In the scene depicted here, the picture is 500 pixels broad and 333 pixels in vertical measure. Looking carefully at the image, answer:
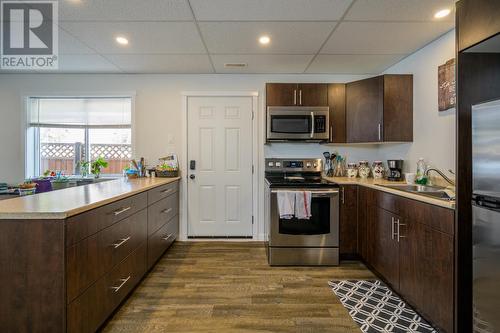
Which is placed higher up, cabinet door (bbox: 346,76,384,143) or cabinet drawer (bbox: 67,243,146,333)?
cabinet door (bbox: 346,76,384,143)

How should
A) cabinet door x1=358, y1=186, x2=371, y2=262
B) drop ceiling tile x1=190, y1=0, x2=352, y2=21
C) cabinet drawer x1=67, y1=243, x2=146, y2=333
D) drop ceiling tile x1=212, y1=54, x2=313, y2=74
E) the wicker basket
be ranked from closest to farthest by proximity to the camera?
1. cabinet drawer x1=67, y1=243, x2=146, y2=333
2. drop ceiling tile x1=190, y1=0, x2=352, y2=21
3. cabinet door x1=358, y1=186, x2=371, y2=262
4. drop ceiling tile x1=212, y1=54, x2=313, y2=74
5. the wicker basket

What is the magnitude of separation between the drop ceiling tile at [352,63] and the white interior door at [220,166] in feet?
3.34

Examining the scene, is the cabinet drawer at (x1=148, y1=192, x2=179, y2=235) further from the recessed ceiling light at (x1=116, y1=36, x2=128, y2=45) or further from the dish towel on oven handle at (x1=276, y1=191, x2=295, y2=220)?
the recessed ceiling light at (x1=116, y1=36, x2=128, y2=45)

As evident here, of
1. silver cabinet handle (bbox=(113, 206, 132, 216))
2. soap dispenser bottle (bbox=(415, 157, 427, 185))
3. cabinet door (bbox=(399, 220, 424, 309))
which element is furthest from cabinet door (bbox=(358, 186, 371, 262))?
silver cabinet handle (bbox=(113, 206, 132, 216))

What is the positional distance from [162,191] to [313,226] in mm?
1688

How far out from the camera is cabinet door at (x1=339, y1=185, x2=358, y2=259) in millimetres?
2812

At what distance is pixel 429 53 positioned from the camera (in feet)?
8.47

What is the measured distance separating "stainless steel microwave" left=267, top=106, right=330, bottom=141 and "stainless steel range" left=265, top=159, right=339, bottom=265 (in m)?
0.73

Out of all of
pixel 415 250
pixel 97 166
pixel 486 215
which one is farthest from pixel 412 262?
pixel 97 166

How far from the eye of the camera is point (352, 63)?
3.16 metres

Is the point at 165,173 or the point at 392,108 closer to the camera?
the point at 392,108

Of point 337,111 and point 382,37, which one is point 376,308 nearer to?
point 337,111

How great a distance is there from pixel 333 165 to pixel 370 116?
831 millimetres

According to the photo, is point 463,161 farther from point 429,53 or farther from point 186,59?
point 186,59
